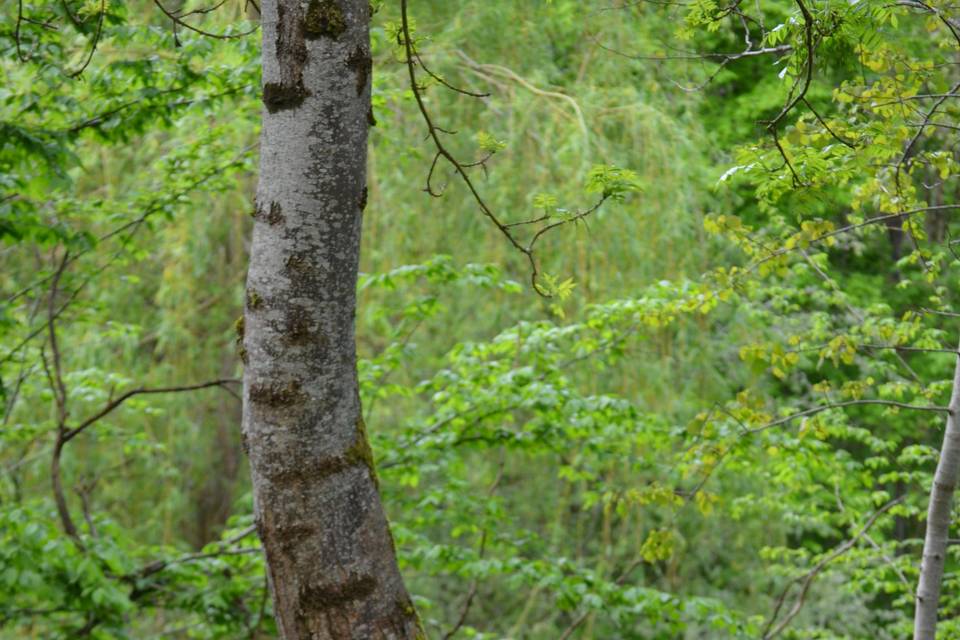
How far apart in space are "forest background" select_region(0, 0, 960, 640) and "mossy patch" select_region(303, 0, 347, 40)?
298 millimetres

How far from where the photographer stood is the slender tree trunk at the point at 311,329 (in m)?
1.75

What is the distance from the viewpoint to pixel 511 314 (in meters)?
5.97

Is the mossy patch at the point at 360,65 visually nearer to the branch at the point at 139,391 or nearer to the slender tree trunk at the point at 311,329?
the slender tree trunk at the point at 311,329

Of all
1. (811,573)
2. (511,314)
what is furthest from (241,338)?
(511,314)

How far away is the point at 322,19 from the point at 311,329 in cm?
50

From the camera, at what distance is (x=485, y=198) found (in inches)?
232

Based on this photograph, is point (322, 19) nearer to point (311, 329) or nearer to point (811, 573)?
point (311, 329)

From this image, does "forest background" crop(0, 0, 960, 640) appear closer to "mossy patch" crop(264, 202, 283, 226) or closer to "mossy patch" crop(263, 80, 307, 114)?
"mossy patch" crop(263, 80, 307, 114)

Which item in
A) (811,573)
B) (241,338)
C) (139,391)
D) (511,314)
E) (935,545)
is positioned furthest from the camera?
(511,314)

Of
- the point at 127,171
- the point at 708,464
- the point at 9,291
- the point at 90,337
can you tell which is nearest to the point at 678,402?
the point at 708,464

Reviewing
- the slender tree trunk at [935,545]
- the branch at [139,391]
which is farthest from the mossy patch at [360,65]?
the slender tree trunk at [935,545]

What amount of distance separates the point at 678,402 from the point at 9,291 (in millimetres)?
4643

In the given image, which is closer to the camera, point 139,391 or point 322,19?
point 322,19

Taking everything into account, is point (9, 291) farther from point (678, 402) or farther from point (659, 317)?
point (659, 317)
